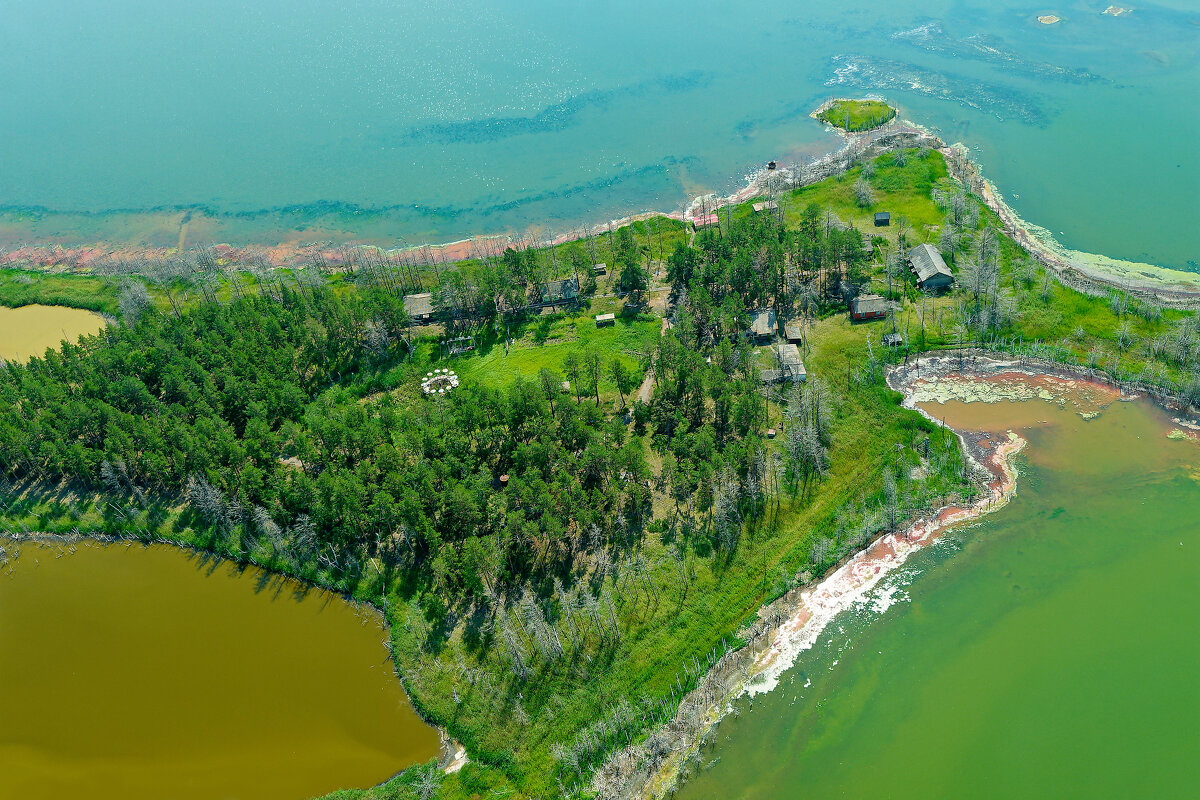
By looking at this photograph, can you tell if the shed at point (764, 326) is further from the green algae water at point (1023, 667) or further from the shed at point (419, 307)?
the shed at point (419, 307)

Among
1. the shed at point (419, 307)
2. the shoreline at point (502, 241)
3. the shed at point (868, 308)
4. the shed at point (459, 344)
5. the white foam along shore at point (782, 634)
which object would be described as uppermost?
the shoreline at point (502, 241)

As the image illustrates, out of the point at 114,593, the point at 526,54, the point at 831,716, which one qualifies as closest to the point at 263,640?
the point at 114,593

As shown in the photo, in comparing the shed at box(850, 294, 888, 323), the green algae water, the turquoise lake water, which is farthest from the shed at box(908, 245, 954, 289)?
the green algae water

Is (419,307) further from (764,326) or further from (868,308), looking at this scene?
(868,308)

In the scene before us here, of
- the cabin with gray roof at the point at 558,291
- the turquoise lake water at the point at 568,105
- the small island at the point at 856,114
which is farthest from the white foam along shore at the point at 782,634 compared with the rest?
the small island at the point at 856,114

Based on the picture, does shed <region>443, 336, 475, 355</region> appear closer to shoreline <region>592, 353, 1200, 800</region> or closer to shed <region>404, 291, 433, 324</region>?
shed <region>404, 291, 433, 324</region>

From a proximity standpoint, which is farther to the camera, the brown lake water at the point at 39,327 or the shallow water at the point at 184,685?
the brown lake water at the point at 39,327
